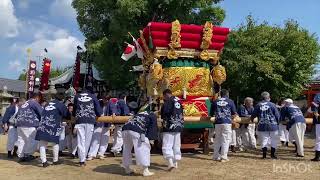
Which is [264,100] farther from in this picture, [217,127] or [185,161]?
[185,161]

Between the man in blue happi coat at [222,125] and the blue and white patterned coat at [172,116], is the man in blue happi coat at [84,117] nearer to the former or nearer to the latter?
the blue and white patterned coat at [172,116]

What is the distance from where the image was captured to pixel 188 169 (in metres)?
9.59

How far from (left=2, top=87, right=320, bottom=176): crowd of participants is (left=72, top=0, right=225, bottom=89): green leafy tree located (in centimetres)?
794

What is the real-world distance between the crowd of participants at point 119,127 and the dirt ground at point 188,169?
0.97 ft

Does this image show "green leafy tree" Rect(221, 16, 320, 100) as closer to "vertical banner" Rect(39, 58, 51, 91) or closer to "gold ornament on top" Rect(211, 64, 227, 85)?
"gold ornament on top" Rect(211, 64, 227, 85)

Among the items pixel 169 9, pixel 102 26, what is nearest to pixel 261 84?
pixel 169 9

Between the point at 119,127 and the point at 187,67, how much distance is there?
2.57m

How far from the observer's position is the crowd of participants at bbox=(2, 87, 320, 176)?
9047 mm

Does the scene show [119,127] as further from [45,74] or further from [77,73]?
[45,74]

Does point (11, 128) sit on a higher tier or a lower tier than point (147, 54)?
lower

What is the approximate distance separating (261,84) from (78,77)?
34.9 feet

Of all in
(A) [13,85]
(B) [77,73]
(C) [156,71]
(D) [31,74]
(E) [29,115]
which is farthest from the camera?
(A) [13,85]

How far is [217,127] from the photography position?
10.8 metres

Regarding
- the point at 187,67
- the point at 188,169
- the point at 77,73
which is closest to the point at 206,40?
the point at 187,67
